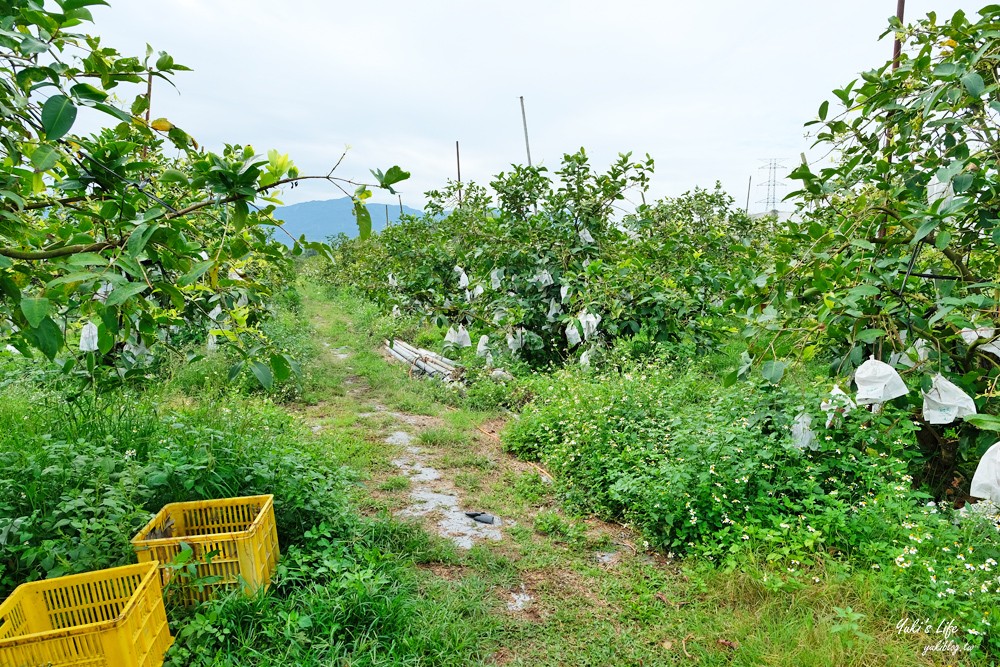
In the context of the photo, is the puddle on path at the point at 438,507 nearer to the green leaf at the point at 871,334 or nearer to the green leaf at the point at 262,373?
the green leaf at the point at 262,373

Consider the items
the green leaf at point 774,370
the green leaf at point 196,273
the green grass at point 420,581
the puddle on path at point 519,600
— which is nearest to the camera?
the green leaf at point 196,273

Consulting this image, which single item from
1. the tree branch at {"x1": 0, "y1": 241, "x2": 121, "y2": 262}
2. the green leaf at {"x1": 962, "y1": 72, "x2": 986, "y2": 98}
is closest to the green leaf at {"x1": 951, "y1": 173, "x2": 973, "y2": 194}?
the green leaf at {"x1": 962, "y1": 72, "x2": 986, "y2": 98}

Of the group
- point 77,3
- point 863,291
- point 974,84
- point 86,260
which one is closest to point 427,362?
point 863,291

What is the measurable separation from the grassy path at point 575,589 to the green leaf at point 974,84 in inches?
69.7

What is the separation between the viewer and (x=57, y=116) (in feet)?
3.68

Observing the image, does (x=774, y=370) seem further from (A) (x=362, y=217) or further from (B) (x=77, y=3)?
(B) (x=77, y=3)

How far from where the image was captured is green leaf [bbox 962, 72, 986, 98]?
2018 mm

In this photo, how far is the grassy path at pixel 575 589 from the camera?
1.99 meters

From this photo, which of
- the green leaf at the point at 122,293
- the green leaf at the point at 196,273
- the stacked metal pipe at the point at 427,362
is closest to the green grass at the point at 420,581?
→ the green leaf at the point at 196,273

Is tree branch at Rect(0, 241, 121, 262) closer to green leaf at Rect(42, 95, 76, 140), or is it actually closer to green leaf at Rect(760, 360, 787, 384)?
green leaf at Rect(42, 95, 76, 140)

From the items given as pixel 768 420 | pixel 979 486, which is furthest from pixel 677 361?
pixel 979 486

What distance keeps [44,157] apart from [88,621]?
4.71 ft

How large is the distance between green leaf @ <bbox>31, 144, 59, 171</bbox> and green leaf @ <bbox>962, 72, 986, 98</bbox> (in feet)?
8.94

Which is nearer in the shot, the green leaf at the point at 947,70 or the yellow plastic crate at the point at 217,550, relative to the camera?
the yellow plastic crate at the point at 217,550
